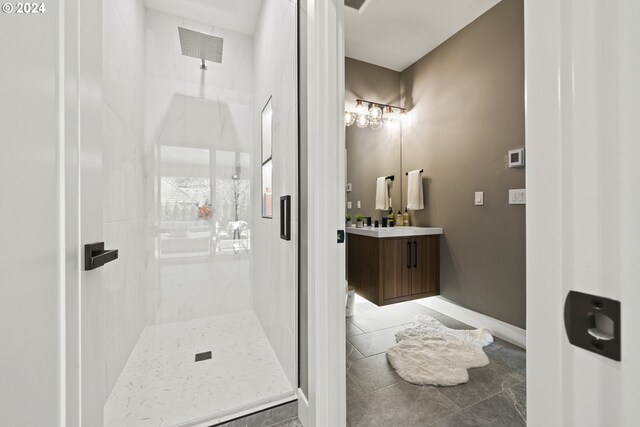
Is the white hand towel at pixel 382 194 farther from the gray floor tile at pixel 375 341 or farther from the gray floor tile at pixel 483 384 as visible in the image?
the gray floor tile at pixel 483 384

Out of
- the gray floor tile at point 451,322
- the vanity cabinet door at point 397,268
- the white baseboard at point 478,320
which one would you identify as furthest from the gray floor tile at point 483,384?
the vanity cabinet door at point 397,268

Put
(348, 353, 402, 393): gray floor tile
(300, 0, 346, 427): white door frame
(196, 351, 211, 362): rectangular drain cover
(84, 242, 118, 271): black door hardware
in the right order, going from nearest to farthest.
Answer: (84, 242, 118, 271): black door hardware
(300, 0, 346, 427): white door frame
(348, 353, 402, 393): gray floor tile
(196, 351, 211, 362): rectangular drain cover

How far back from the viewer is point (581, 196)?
274 mm

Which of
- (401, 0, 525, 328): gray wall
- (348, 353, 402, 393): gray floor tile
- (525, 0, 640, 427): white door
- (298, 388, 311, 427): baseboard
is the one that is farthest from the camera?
(401, 0, 525, 328): gray wall

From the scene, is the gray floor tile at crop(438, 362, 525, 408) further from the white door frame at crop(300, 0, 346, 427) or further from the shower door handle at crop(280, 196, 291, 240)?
the shower door handle at crop(280, 196, 291, 240)

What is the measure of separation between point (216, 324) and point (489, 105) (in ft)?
9.74

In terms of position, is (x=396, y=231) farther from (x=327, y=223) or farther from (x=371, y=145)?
(x=327, y=223)

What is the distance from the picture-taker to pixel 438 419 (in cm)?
129

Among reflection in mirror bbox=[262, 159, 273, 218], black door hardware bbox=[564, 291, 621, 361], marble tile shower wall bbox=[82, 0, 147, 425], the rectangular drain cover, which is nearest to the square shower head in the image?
marble tile shower wall bbox=[82, 0, 147, 425]

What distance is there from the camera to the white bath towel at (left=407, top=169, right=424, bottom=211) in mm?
2869

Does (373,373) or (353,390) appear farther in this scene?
(373,373)

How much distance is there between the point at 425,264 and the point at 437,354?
99 centimetres

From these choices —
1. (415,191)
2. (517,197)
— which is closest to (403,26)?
(415,191)

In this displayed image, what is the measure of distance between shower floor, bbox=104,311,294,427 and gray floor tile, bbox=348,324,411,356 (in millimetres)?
688
